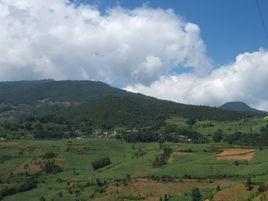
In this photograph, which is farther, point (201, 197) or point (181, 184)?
point (181, 184)

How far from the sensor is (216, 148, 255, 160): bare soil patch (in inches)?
6787

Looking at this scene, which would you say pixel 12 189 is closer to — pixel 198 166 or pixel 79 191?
pixel 79 191

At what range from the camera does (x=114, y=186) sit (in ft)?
495

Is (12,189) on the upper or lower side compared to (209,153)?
lower

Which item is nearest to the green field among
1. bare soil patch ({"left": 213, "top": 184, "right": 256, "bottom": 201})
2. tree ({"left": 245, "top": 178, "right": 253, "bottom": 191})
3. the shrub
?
the shrub

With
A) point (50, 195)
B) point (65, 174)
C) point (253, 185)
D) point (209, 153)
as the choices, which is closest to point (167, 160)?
point (209, 153)

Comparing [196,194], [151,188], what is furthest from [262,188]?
[151,188]

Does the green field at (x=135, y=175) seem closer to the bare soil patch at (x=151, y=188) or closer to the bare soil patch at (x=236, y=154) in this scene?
the bare soil patch at (x=151, y=188)

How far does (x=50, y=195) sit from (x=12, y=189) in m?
17.3

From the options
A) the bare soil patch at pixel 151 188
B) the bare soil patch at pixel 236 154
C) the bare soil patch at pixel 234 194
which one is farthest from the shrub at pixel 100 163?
the bare soil patch at pixel 234 194

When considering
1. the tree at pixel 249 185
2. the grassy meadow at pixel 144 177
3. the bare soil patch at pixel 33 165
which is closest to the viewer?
the tree at pixel 249 185

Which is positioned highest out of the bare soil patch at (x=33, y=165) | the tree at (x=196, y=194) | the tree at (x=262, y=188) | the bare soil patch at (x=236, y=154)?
the bare soil patch at (x=236, y=154)

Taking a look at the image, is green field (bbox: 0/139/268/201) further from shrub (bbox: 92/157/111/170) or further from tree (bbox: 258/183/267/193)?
tree (bbox: 258/183/267/193)

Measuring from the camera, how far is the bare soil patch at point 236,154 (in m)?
172
